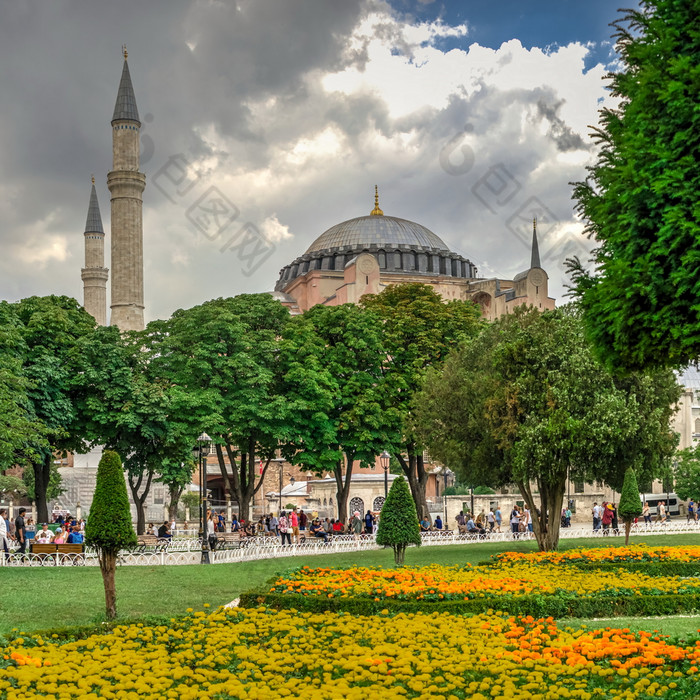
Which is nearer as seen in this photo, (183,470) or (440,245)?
(183,470)

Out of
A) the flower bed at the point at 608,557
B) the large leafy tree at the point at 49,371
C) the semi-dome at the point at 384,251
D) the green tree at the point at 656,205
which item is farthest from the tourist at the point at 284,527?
the semi-dome at the point at 384,251

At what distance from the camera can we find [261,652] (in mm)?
8109

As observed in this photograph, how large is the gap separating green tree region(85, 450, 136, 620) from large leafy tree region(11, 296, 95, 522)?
14398 mm

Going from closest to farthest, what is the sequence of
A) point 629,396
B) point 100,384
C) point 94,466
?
point 629,396 → point 100,384 → point 94,466

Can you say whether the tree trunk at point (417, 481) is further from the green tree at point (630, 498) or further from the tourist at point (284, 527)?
the green tree at point (630, 498)

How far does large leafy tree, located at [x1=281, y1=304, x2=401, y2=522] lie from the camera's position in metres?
30.4

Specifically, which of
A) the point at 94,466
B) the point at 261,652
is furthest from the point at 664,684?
the point at 94,466

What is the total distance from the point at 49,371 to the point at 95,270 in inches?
1392

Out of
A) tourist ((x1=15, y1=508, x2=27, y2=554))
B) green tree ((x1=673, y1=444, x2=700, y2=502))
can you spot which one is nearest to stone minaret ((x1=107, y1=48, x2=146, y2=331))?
tourist ((x1=15, y1=508, x2=27, y2=554))

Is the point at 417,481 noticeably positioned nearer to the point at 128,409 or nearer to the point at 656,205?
the point at 128,409

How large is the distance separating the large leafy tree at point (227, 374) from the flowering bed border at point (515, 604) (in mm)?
16415

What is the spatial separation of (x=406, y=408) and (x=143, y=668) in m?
25.2

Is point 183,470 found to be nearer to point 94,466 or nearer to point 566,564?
point 566,564

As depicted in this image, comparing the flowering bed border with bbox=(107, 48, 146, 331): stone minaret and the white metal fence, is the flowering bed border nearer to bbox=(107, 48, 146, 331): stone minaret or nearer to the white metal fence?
the white metal fence
